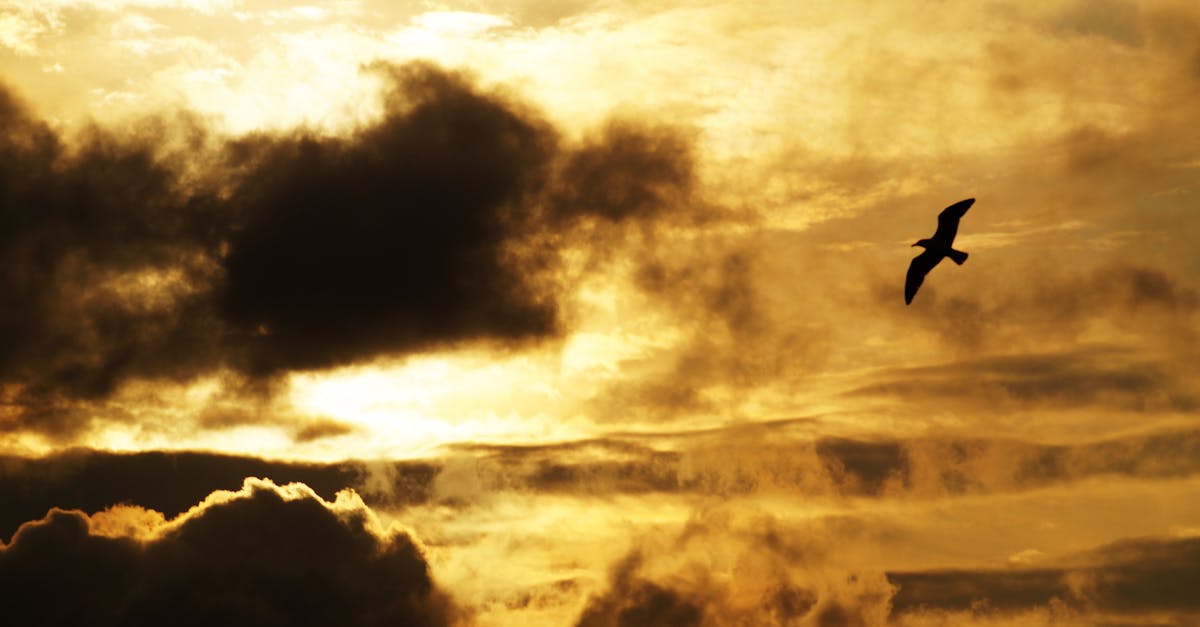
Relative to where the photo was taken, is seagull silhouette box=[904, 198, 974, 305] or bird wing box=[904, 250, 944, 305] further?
bird wing box=[904, 250, 944, 305]

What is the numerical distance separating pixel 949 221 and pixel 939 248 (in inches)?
101

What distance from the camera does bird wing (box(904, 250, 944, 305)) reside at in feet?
331

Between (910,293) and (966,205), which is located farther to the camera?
(910,293)

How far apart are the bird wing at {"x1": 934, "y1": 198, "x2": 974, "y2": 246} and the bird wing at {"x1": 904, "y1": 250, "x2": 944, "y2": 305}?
175 centimetres

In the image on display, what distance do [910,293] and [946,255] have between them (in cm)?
437

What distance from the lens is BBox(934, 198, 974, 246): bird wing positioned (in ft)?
312

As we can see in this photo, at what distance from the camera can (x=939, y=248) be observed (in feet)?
326

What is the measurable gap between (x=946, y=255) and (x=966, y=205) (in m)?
5.24

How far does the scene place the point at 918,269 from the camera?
104 m

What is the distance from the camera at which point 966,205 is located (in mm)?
94562

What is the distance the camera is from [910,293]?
4018 inches

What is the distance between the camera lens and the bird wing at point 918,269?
331 ft

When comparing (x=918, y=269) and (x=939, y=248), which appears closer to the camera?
(x=939, y=248)

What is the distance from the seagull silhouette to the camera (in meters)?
96.1
